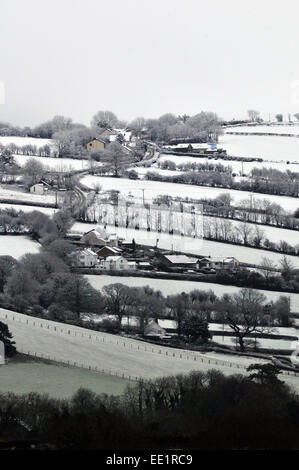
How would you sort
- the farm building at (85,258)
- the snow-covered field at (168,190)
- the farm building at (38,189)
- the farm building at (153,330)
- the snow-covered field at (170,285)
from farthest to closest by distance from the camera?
the farm building at (38,189)
the snow-covered field at (168,190)
the farm building at (85,258)
the snow-covered field at (170,285)
the farm building at (153,330)

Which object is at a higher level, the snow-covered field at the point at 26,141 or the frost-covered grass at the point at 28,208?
the snow-covered field at the point at 26,141

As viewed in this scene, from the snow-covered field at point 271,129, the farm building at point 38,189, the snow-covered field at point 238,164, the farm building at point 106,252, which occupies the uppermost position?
the snow-covered field at point 271,129

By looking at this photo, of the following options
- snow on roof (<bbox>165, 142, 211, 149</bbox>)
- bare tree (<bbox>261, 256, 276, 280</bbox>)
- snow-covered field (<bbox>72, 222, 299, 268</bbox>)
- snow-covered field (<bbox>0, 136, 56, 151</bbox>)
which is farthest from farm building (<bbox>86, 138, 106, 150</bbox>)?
bare tree (<bbox>261, 256, 276, 280</bbox>)

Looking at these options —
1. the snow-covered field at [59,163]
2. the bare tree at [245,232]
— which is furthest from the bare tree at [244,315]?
the snow-covered field at [59,163]

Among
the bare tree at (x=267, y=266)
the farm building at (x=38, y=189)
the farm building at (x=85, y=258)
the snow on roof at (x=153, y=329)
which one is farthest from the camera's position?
the farm building at (x=38, y=189)

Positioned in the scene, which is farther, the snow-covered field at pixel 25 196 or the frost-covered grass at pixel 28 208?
the snow-covered field at pixel 25 196

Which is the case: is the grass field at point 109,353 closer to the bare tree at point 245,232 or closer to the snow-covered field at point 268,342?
the snow-covered field at point 268,342
